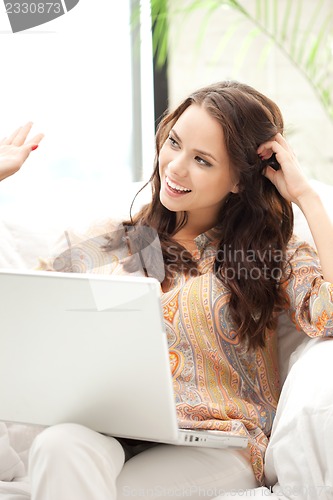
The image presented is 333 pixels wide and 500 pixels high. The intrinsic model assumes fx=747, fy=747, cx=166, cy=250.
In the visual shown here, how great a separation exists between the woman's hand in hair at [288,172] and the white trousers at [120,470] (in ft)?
1.94

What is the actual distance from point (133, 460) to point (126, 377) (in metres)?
0.29

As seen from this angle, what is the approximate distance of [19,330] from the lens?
113cm

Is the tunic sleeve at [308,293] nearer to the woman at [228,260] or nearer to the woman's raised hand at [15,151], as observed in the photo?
the woman at [228,260]

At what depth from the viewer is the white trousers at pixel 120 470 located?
1.17 m

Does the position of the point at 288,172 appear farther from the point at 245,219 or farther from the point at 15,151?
the point at 15,151

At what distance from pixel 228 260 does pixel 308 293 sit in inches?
7.8

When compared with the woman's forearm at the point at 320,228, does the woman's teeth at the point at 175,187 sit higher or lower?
higher

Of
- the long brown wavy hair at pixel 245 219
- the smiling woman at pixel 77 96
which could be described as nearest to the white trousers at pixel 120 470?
the long brown wavy hair at pixel 245 219

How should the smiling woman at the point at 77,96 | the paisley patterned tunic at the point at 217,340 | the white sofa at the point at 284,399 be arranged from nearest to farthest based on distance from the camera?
the white sofa at the point at 284,399
the paisley patterned tunic at the point at 217,340
the smiling woman at the point at 77,96

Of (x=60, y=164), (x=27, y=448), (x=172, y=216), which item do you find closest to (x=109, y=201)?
(x=172, y=216)

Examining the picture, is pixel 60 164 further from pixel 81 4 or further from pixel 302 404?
pixel 302 404

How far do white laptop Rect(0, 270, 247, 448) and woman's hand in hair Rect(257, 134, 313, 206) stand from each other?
0.71 metres

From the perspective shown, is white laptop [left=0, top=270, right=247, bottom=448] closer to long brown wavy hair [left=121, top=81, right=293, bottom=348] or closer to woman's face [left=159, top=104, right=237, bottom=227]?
long brown wavy hair [left=121, top=81, right=293, bottom=348]

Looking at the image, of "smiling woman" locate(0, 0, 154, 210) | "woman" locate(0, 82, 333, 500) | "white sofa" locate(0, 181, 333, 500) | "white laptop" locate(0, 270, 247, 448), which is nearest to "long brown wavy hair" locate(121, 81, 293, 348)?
"woman" locate(0, 82, 333, 500)
